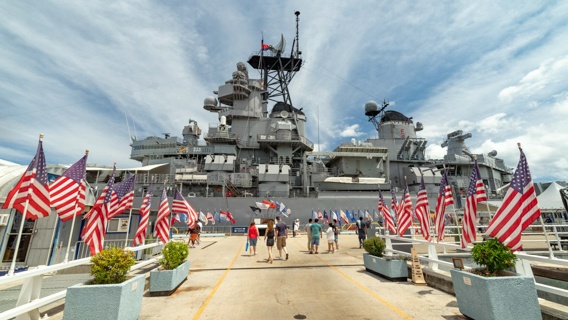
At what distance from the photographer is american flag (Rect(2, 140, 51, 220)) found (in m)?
4.54

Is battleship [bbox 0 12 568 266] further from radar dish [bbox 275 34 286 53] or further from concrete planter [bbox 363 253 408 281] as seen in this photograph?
concrete planter [bbox 363 253 408 281]

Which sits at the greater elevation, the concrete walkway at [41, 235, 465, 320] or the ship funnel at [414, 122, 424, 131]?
the ship funnel at [414, 122, 424, 131]

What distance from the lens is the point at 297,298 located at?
555 cm

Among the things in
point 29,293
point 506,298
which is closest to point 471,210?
point 506,298

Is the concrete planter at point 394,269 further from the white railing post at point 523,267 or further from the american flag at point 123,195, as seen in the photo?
the american flag at point 123,195

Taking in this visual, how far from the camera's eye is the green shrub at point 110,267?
425 cm

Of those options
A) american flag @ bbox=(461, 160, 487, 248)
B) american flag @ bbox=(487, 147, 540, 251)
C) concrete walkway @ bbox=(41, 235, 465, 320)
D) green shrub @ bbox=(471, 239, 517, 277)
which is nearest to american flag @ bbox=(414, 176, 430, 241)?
american flag @ bbox=(461, 160, 487, 248)

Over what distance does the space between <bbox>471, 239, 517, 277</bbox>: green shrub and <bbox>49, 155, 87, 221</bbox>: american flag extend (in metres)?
8.32

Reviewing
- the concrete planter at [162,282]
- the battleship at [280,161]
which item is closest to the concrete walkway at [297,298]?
the concrete planter at [162,282]

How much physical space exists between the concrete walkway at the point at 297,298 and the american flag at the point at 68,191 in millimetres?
2129

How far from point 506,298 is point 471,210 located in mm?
2848

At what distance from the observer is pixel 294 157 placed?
37.5 metres

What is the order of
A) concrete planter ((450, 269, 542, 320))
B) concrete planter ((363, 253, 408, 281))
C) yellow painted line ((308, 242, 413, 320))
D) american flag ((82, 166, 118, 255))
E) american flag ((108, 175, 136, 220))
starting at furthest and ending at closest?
american flag ((108, 175, 136, 220))
concrete planter ((363, 253, 408, 281))
american flag ((82, 166, 118, 255))
yellow painted line ((308, 242, 413, 320))
concrete planter ((450, 269, 542, 320))

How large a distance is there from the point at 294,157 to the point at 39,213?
33409mm
